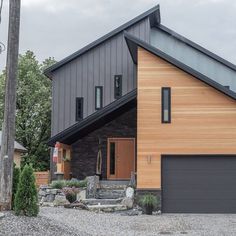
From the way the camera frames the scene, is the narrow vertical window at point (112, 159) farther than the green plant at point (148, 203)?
Yes

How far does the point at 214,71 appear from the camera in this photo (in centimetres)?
2622

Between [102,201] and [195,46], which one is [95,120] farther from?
[195,46]

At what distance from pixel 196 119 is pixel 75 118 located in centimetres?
760

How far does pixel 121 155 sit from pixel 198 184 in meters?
6.09

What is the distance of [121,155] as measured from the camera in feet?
79.6

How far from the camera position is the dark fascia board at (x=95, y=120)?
21.4m

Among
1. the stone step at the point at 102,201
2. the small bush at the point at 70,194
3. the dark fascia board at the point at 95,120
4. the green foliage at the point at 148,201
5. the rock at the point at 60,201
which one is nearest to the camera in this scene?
the green foliage at the point at 148,201

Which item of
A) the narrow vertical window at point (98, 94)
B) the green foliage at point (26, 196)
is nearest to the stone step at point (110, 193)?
the narrow vertical window at point (98, 94)

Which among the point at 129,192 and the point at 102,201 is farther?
the point at 129,192

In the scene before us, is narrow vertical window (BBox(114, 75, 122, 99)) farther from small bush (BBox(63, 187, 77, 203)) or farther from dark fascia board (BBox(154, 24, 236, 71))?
small bush (BBox(63, 187, 77, 203))

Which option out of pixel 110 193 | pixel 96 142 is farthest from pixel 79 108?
pixel 110 193

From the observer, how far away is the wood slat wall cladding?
1891 cm

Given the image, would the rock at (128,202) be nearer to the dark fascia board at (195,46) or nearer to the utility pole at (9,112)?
the utility pole at (9,112)

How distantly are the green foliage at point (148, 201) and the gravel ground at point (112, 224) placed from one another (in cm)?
57
